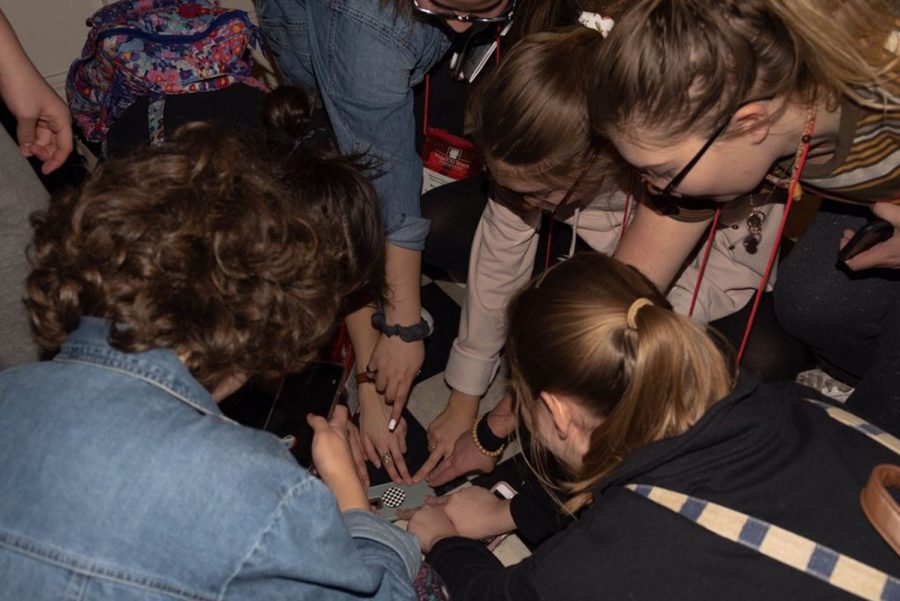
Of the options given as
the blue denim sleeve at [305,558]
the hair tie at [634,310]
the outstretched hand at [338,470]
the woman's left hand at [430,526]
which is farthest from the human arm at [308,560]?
the hair tie at [634,310]

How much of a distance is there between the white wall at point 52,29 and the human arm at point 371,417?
1.11 meters

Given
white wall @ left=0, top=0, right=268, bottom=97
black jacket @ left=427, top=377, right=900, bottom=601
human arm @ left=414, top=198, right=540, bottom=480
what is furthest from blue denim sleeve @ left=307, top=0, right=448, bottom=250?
white wall @ left=0, top=0, right=268, bottom=97

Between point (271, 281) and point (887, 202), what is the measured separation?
0.82m

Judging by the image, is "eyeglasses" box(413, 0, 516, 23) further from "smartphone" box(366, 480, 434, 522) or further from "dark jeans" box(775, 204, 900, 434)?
"smartphone" box(366, 480, 434, 522)

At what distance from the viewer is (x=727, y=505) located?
73 cm

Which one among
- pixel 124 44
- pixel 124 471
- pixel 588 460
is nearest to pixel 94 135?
pixel 124 44

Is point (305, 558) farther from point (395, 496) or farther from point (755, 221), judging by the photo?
point (755, 221)

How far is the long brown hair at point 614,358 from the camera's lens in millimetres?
799

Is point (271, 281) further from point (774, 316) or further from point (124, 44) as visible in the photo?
point (774, 316)

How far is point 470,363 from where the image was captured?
139 centimetres

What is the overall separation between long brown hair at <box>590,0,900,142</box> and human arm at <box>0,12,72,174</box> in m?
0.81

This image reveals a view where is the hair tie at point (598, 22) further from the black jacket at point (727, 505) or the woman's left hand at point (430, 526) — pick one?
the woman's left hand at point (430, 526)

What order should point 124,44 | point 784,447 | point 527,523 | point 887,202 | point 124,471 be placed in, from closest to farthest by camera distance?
point 124,471
point 784,447
point 887,202
point 527,523
point 124,44

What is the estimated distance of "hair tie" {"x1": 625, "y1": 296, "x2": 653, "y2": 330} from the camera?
2.66 feet
